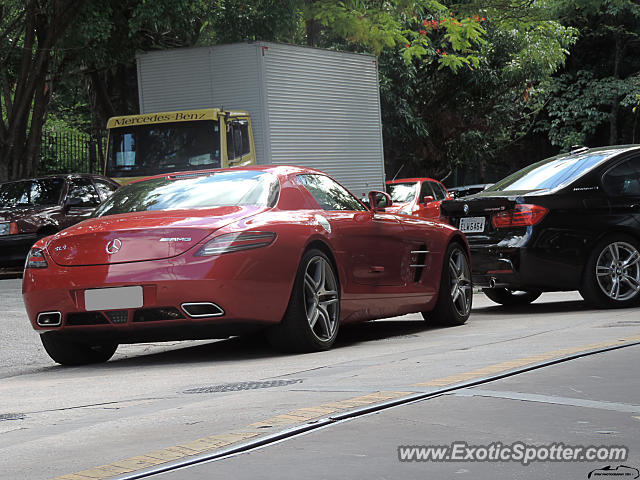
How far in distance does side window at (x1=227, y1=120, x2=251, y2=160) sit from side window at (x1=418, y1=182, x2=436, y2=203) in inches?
168

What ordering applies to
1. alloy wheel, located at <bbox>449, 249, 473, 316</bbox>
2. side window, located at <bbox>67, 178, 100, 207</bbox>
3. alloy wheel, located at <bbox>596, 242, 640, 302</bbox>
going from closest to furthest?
1. alloy wheel, located at <bbox>449, 249, 473, 316</bbox>
2. alloy wheel, located at <bbox>596, 242, 640, 302</bbox>
3. side window, located at <bbox>67, 178, 100, 207</bbox>

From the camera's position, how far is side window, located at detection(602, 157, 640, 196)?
442 inches

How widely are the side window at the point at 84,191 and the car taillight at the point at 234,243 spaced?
1232cm

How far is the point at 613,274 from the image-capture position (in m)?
10.9

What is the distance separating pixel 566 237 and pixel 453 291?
4.97ft

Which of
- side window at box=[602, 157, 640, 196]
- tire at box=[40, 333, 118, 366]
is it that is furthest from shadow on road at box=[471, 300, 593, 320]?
tire at box=[40, 333, 118, 366]

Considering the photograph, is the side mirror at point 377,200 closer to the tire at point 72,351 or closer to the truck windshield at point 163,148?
the tire at point 72,351

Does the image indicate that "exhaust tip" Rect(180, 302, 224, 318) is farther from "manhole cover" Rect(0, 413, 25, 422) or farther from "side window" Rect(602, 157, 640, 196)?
"side window" Rect(602, 157, 640, 196)

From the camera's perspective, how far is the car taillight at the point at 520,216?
10.8m

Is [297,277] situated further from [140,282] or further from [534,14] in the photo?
[534,14]

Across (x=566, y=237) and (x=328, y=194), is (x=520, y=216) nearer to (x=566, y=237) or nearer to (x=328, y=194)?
(x=566, y=237)

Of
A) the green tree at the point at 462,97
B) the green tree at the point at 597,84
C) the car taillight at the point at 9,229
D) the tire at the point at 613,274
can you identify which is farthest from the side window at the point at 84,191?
the green tree at the point at 597,84

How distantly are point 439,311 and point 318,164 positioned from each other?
12.4 meters

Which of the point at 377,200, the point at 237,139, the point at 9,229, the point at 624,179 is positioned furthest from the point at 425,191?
the point at 377,200
